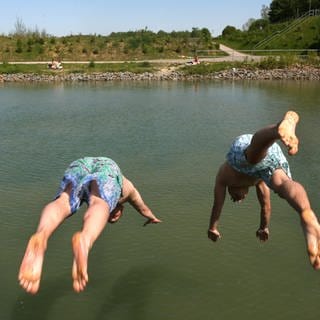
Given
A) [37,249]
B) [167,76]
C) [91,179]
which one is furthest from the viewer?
[167,76]

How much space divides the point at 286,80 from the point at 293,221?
37905mm

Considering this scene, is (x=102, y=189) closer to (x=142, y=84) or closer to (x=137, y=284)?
(x=137, y=284)

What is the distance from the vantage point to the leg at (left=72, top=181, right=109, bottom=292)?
504 cm

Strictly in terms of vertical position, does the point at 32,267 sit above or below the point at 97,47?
below

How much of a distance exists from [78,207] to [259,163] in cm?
235

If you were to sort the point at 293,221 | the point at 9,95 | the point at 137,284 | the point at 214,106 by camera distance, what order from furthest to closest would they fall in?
the point at 9,95, the point at 214,106, the point at 293,221, the point at 137,284

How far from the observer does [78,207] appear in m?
6.28

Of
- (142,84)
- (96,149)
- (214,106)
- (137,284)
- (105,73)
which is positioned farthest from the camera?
(105,73)

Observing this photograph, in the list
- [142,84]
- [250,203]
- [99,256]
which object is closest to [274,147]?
[99,256]

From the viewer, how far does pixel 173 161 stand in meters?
16.4

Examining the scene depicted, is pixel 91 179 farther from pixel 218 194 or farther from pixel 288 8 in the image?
pixel 288 8

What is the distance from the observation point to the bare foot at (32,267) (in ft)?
16.5

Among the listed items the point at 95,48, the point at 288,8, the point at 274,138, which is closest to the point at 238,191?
the point at 274,138

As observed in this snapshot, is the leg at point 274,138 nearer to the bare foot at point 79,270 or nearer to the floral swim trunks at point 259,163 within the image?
the floral swim trunks at point 259,163
